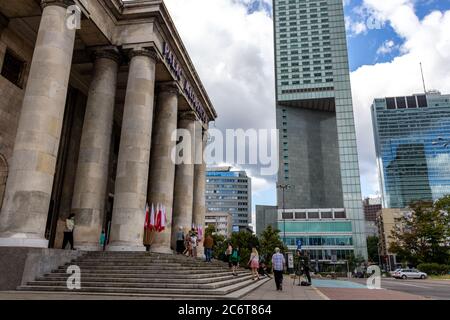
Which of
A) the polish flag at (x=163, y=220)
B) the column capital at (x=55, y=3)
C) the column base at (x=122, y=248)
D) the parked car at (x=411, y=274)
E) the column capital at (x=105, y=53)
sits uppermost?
the column capital at (x=105, y=53)

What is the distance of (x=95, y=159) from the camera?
58.5 feet

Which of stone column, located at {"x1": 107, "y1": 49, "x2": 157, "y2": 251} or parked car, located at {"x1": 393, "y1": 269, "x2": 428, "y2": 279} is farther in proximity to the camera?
parked car, located at {"x1": 393, "y1": 269, "x2": 428, "y2": 279}

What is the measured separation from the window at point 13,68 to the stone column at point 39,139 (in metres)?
4.60

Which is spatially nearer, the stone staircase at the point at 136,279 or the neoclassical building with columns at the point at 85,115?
the stone staircase at the point at 136,279

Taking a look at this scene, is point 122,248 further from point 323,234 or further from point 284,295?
point 323,234

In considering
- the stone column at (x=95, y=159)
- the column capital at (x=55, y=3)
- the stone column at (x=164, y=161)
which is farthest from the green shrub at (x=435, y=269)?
the column capital at (x=55, y=3)

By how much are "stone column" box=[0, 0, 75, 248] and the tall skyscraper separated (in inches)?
4758

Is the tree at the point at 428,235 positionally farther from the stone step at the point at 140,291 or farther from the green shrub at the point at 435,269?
the stone step at the point at 140,291

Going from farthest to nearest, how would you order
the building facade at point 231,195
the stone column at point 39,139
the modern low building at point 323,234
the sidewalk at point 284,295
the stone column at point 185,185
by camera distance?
1. the building facade at point 231,195
2. the modern low building at point 323,234
3. the stone column at point 185,185
4. the stone column at point 39,139
5. the sidewalk at point 284,295

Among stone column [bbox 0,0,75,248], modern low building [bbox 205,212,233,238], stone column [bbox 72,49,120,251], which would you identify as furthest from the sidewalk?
modern low building [bbox 205,212,233,238]

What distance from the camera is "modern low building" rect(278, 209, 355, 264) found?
103000 millimetres

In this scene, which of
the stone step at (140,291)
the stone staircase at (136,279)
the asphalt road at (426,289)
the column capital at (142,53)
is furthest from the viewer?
the column capital at (142,53)

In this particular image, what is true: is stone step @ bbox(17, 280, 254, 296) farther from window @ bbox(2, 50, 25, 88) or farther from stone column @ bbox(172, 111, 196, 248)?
stone column @ bbox(172, 111, 196, 248)

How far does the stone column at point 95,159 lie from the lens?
16953 mm
